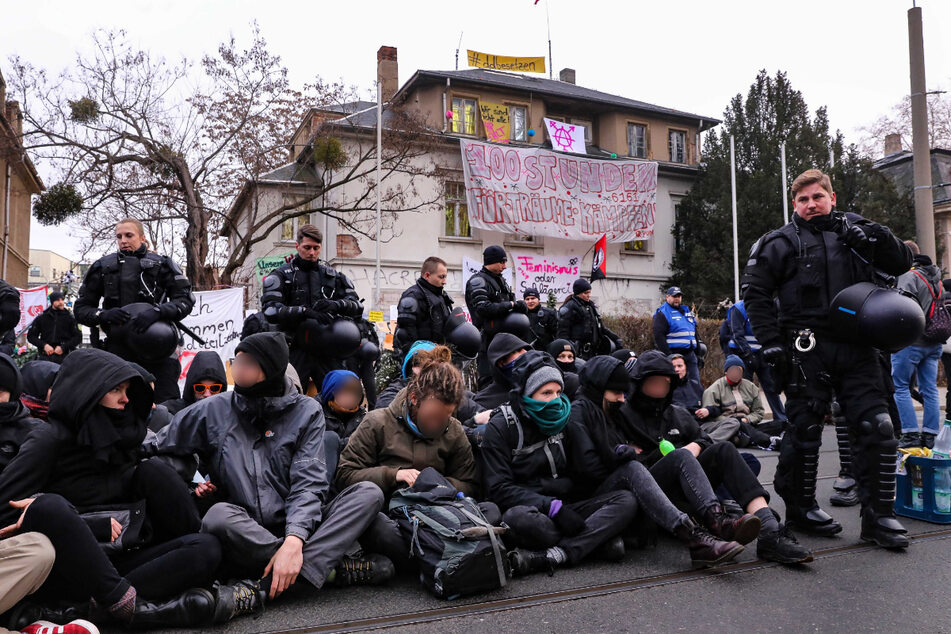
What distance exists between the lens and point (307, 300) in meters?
6.24

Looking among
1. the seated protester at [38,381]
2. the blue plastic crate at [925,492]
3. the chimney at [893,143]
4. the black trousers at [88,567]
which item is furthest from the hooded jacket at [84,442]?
the chimney at [893,143]

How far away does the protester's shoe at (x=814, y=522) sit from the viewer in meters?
4.73

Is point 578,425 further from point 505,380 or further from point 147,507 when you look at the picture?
point 147,507

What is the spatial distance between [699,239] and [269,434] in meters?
25.8

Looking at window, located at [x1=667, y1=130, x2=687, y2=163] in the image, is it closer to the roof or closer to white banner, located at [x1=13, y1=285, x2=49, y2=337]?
the roof

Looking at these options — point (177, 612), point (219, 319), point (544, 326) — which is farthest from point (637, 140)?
point (177, 612)

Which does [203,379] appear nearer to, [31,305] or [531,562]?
[531,562]

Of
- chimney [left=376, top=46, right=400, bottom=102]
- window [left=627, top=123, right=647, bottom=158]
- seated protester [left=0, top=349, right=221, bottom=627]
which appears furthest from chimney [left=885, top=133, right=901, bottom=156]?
seated protester [left=0, top=349, right=221, bottom=627]

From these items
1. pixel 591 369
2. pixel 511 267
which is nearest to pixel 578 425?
pixel 591 369

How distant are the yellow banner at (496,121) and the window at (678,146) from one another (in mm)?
7378

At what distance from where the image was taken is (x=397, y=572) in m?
4.11

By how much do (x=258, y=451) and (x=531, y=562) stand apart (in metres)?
1.57

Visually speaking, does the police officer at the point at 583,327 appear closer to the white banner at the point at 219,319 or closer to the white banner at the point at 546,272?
the white banner at the point at 219,319

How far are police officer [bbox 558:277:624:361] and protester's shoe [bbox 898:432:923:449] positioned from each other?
9.91 ft
